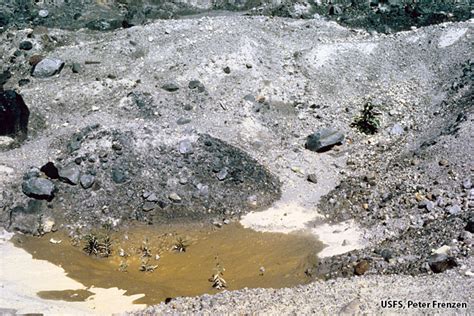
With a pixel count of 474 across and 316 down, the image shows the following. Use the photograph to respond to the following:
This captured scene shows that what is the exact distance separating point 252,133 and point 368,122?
3.02 m

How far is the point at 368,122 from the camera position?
1588 centimetres

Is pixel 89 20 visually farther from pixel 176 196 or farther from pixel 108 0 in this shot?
pixel 176 196

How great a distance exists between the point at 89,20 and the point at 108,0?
1473mm

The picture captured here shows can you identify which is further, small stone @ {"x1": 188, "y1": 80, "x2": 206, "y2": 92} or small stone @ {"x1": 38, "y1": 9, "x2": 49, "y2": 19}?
small stone @ {"x1": 38, "y1": 9, "x2": 49, "y2": 19}

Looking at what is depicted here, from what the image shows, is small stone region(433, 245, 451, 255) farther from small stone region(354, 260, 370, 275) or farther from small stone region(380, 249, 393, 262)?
small stone region(354, 260, 370, 275)

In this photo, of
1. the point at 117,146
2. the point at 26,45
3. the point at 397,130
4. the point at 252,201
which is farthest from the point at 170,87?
the point at 397,130

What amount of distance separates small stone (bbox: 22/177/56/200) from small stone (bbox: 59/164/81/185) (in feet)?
1.01

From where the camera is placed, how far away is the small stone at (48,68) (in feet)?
56.5

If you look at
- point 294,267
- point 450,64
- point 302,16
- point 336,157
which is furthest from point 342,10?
point 294,267

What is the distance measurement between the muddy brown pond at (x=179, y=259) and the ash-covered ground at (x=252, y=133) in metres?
0.40

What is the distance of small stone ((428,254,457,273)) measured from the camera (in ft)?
34.2

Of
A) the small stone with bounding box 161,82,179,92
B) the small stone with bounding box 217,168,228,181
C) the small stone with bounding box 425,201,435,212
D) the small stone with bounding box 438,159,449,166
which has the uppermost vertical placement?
the small stone with bounding box 438,159,449,166

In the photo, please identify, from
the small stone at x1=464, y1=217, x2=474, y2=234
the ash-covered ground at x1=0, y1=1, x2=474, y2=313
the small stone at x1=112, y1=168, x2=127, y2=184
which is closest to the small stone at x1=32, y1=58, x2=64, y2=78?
the ash-covered ground at x1=0, y1=1, x2=474, y2=313

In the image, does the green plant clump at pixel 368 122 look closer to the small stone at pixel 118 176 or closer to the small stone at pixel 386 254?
the small stone at pixel 386 254
